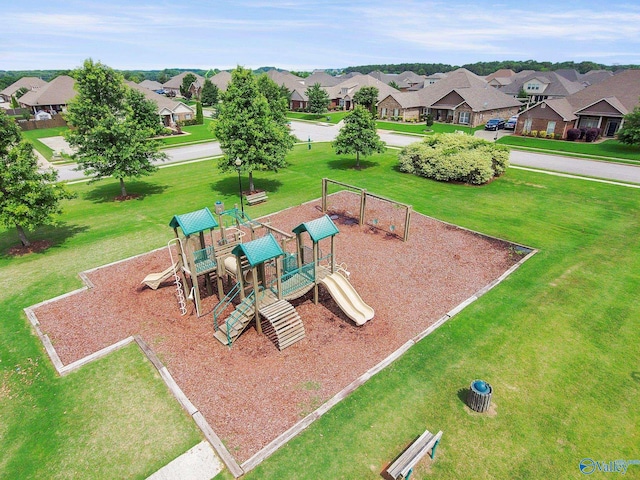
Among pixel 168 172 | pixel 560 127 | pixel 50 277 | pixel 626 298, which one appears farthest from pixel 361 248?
pixel 560 127

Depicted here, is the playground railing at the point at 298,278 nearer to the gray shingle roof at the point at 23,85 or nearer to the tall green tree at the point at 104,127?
the tall green tree at the point at 104,127

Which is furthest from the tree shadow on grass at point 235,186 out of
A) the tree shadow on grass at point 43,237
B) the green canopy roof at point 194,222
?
the green canopy roof at point 194,222

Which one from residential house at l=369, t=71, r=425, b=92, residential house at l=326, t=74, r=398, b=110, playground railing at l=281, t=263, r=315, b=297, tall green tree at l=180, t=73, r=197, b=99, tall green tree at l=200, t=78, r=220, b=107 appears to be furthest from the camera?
residential house at l=369, t=71, r=425, b=92

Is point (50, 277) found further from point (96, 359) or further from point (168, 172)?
point (168, 172)

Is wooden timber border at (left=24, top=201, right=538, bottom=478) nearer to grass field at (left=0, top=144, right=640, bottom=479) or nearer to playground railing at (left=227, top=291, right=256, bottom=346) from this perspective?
grass field at (left=0, top=144, right=640, bottom=479)

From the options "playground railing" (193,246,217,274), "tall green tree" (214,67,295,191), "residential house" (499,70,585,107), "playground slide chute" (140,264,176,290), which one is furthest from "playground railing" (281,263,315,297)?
"residential house" (499,70,585,107)
